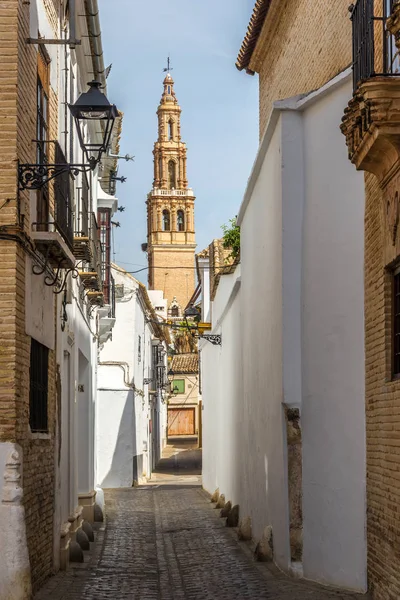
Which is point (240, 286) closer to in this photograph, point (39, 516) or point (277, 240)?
point (277, 240)

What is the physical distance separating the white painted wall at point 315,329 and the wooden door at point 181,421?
4842 cm

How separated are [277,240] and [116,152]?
13437 mm

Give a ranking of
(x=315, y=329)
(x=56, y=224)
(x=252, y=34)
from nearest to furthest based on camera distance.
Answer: (x=56, y=224)
(x=315, y=329)
(x=252, y=34)

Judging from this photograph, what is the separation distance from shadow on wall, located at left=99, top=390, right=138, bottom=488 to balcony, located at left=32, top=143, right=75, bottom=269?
17724mm

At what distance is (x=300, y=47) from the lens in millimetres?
16078

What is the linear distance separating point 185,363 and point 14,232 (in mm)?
52233

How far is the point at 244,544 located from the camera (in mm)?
15648

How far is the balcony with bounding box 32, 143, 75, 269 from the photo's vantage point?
1054cm

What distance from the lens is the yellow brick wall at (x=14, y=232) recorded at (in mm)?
9516

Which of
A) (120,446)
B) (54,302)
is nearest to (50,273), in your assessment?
(54,302)

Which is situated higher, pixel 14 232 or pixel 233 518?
pixel 14 232

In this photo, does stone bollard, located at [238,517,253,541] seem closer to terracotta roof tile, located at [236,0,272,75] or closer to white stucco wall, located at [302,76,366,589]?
white stucco wall, located at [302,76,366,589]

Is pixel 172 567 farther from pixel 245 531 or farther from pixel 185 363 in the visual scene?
pixel 185 363

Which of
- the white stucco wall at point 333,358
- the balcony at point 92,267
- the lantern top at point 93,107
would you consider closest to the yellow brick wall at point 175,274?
the balcony at point 92,267
